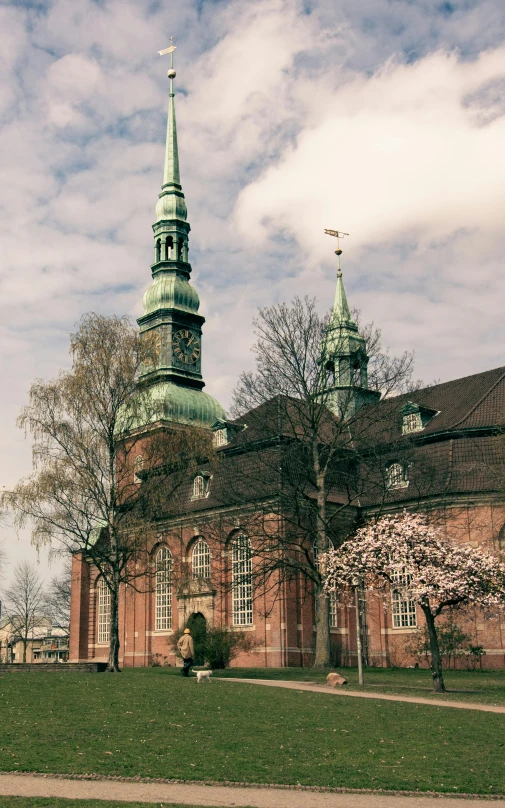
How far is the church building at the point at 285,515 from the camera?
3584cm

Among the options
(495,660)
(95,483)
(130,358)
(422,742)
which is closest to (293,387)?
(130,358)

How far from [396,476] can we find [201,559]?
14095 millimetres

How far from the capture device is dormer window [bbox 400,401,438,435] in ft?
141

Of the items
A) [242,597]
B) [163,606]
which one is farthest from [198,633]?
[163,606]

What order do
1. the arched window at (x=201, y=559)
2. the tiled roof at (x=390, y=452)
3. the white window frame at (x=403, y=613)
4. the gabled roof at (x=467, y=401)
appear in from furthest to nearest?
the arched window at (x=201, y=559), the white window frame at (x=403, y=613), the gabled roof at (x=467, y=401), the tiled roof at (x=390, y=452)

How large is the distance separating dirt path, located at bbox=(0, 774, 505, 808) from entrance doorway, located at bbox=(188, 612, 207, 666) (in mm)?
26553

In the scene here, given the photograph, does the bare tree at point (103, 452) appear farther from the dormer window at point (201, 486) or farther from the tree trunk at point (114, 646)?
the dormer window at point (201, 486)

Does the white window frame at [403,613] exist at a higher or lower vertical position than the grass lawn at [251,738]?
higher

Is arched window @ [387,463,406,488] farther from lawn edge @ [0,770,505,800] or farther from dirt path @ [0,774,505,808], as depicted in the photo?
dirt path @ [0,774,505,808]

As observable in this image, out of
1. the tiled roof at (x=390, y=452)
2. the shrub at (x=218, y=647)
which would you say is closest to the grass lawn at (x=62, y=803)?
the tiled roof at (x=390, y=452)

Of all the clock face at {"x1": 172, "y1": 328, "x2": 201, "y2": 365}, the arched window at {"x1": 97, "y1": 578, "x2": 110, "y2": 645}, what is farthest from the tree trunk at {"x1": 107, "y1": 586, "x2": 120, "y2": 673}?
the clock face at {"x1": 172, "y1": 328, "x2": 201, "y2": 365}

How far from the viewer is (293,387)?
1361 inches

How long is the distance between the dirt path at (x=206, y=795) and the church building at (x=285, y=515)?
22.5m

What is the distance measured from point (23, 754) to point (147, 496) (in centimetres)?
2068
